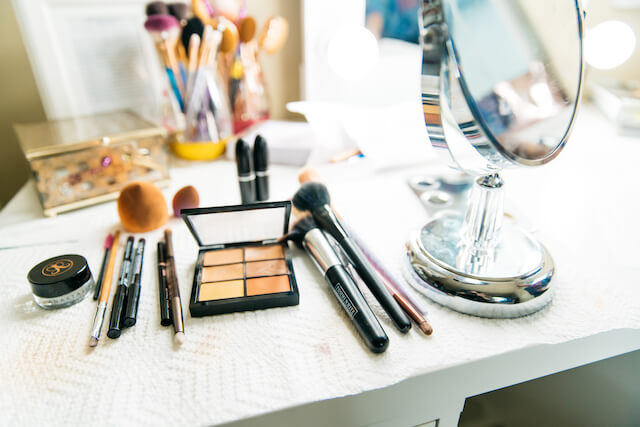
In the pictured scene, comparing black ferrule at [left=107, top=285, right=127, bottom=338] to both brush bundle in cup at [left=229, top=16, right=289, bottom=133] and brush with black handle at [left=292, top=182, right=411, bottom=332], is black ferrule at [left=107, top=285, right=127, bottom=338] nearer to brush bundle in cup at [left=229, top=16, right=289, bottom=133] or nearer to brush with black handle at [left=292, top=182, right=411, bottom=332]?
brush with black handle at [left=292, top=182, right=411, bottom=332]

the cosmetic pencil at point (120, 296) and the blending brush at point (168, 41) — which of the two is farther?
the blending brush at point (168, 41)

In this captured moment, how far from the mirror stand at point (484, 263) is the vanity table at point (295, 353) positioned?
2 centimetres

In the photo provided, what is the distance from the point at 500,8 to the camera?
0.35 metres

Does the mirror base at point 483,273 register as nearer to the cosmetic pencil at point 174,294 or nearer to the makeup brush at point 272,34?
the cosmetic pencil at point 174,294

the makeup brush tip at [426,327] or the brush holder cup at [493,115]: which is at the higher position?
the brush holder cup at [493,115]

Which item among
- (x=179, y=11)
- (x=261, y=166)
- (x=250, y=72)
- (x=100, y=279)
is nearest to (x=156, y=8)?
(x=179, y=11)

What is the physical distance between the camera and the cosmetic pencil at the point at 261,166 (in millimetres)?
559

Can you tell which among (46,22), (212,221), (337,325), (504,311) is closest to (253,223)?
(212,221)

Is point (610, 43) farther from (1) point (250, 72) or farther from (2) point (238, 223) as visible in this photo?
(2) point (238, 223)

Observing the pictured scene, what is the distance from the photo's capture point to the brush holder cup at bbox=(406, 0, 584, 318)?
325 millimetres

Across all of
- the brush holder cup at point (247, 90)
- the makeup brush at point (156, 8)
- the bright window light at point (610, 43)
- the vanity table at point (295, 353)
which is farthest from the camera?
the bright window light at point (610, 43)

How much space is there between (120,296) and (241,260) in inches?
5.1

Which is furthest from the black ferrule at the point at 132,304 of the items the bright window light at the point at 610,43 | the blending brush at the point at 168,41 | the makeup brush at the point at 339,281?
the bright window light at the point at 610,43

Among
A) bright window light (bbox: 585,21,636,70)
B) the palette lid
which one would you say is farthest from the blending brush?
bright window light (bbox: 585,21,636,70)
